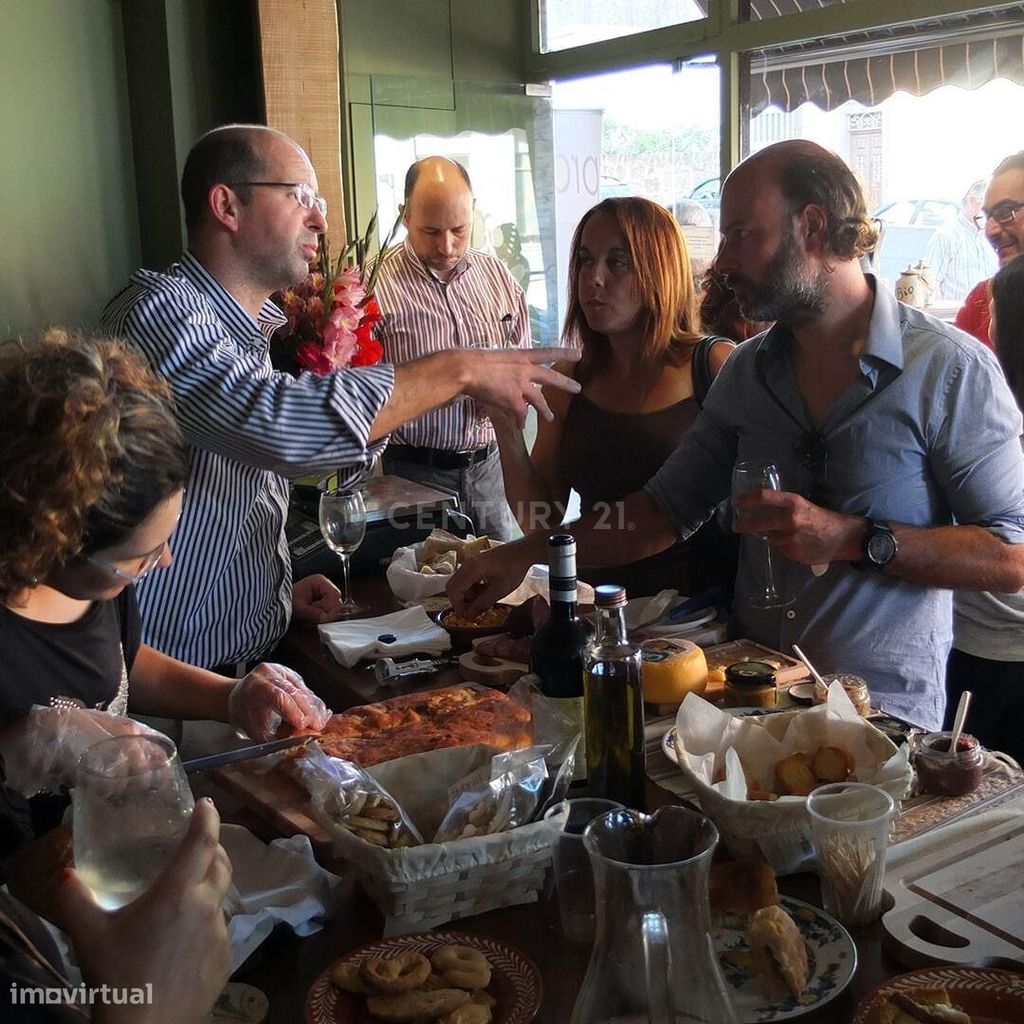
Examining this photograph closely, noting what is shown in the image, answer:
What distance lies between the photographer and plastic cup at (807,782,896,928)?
1.13 metres

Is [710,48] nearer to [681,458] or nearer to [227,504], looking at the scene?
[681,458]

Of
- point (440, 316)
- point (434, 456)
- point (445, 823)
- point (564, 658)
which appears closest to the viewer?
point (445, 823)

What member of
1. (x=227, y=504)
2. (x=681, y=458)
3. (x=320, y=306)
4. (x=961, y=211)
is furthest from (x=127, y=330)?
(x=961, y=211)

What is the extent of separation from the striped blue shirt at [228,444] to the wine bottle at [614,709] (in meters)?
0.94

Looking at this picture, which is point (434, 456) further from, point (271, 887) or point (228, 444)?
point (271, 887)

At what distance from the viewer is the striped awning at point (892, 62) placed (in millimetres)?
3596

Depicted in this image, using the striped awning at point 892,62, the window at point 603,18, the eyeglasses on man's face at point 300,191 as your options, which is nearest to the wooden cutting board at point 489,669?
the eyeglasses on man's face at point 300,191

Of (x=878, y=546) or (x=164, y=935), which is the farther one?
(x=878, y=546)

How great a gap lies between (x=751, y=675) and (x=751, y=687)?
0.06ft

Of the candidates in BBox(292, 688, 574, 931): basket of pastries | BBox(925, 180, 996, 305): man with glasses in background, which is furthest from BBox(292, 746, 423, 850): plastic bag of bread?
BBox(925, 180, 996, 305): man with glasses in background

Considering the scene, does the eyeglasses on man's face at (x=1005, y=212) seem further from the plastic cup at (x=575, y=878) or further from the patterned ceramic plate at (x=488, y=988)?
the patterned ceramic plate at (x=488, y=988)

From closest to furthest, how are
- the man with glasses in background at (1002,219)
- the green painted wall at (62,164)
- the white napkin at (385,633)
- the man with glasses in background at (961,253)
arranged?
the white napkin at (385,633) → the man with glasses in background at (1002,219) → the green painted wall at (62,164) → the man with glasses in background at (961,253)

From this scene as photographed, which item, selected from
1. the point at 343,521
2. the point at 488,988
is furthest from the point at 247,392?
the point at 488,988

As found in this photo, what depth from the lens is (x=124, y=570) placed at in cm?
138
